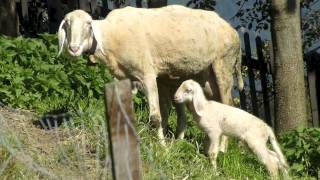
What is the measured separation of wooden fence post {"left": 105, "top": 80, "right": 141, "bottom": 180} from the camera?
4672 millimetres

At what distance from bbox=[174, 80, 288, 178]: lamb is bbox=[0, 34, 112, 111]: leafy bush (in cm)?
207

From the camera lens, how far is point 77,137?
852 cm

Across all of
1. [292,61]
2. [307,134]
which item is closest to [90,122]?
[307,134]

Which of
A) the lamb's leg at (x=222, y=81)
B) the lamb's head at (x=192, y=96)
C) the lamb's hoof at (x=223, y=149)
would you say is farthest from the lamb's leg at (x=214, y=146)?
the lamb's leg at (x=222, y=81)

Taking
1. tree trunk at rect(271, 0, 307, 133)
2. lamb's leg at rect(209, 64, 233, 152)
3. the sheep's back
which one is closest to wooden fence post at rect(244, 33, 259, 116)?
tree trunk at rect(271, 0, 307, 133)

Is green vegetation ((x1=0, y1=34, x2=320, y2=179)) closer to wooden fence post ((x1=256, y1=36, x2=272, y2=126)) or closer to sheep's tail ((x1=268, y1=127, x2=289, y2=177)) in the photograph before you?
sheep's tail ((x1=268, y1=127, x2=289, y2=177))

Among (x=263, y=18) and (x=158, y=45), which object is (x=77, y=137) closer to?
(x=158, y=45)

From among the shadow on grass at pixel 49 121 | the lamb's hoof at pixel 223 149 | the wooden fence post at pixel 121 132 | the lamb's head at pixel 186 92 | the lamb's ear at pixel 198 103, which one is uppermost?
the wooden fence post at pixel 121 132

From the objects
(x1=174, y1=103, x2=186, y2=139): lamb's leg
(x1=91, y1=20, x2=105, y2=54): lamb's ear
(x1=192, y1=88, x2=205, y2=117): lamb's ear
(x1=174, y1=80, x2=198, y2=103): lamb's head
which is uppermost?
(x1=91, y1=20, x2=105, y2=54): lamb's ear

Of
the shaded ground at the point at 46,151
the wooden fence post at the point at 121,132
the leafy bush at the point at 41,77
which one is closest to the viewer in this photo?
the wooden fence post at the point at 121,132

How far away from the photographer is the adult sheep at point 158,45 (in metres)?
8.66

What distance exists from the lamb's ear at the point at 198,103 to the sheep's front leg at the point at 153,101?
54 cm

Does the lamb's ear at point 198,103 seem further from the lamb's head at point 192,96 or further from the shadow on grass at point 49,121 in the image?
the shadow on grass at point 49,121

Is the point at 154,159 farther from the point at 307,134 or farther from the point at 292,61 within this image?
the point at 292,61
